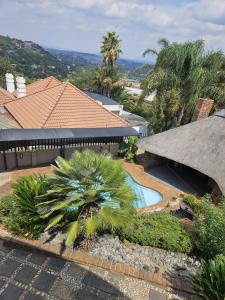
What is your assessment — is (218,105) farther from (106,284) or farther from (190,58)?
(106,284)

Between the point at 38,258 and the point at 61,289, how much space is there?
5.70ft

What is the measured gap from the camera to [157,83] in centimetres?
2392

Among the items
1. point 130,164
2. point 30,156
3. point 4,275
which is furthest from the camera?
point 130,164

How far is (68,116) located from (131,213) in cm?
1200

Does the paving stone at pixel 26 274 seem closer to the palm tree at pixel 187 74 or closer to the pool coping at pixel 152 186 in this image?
the pool coping at pixel 152 186

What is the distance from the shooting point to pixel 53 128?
18125 mm

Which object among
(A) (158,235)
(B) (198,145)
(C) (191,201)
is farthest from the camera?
(B) (198,145)

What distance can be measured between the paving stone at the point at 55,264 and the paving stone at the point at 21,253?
3.05 feet

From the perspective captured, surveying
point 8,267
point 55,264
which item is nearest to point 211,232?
point 55,264

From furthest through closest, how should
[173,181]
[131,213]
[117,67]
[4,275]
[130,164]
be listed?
[117,67] < [130,164] < [173,181] < [131,213] < [4,275]

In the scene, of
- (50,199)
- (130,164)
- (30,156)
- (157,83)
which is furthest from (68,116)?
(50,199)

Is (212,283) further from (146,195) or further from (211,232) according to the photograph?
(146,195)

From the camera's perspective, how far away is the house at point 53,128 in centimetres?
1730

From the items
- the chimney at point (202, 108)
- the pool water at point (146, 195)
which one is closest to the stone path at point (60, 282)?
the pool water at point (146, 195)
